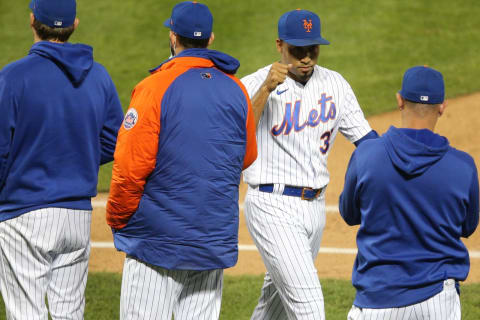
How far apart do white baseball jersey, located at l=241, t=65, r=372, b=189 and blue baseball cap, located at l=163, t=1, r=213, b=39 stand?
1.04 meters

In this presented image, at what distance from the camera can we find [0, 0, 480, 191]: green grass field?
1317 centimetres

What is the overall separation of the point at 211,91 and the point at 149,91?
0.92ft

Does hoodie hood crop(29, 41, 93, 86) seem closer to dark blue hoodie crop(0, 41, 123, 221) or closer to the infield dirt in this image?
dark blue hoodie crop(0, 41, 123, 221)

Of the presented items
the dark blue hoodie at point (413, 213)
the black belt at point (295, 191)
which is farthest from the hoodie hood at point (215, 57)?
the black belt at point (295, 191)

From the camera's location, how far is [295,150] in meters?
4.70

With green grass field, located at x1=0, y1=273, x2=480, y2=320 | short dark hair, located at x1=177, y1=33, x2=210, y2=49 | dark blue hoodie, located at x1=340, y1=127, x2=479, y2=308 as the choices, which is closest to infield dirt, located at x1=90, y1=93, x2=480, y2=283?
green grass field, located at x1=0, y1=273, x2=480, y2=320

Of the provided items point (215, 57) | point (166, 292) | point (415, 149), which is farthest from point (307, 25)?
point (166, 292)

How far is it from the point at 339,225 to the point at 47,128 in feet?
17.1

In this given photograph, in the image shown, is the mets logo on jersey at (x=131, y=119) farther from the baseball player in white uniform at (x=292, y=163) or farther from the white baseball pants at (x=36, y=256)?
the baseball player in white uniform at (x=292, y=163)

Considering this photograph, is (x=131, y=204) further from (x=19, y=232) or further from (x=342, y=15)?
(x=342, y=15)

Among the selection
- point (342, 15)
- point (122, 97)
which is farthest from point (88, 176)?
point (342, 15)

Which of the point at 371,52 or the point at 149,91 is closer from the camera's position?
the point at 149,91

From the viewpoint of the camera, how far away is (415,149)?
3.46 metres

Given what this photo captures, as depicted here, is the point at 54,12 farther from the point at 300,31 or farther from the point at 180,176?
the point at 300,31
